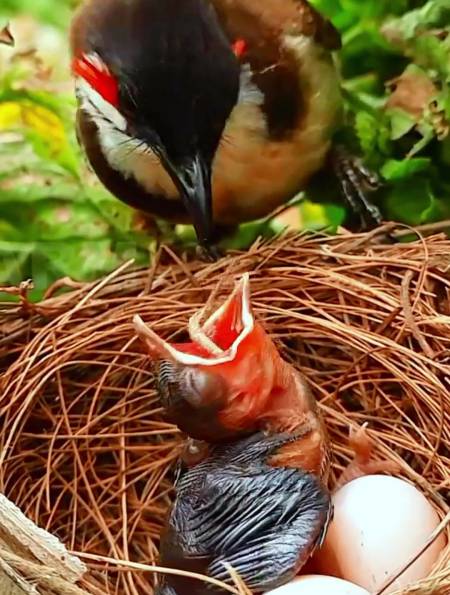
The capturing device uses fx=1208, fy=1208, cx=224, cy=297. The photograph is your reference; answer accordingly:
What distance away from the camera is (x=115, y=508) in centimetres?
134

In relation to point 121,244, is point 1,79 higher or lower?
higher

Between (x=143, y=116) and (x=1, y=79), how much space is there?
2.07ft

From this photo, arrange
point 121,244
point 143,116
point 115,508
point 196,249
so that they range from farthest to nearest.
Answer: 1. point 121,244
2. point 196,249
3. point 115,508
4. point 143,116

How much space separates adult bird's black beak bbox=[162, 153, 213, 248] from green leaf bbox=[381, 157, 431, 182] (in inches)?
13.4

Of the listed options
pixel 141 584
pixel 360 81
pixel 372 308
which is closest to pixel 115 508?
pixel 141 584

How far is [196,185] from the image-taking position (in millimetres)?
1267

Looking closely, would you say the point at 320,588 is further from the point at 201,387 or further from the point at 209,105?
the point at 209,105

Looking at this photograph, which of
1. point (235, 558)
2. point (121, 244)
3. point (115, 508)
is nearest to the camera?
point (235, 558)

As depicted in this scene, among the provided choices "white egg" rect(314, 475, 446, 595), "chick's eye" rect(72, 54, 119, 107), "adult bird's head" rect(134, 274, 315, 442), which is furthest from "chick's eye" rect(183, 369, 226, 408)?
"chick's eye" rect(72, 54, 119, 107)

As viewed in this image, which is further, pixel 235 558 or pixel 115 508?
pixel 115 508

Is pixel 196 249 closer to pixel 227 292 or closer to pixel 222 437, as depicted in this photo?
pixel 227 292

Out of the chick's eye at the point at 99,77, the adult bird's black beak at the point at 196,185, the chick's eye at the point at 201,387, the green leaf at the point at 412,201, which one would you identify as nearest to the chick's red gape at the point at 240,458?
the chick's eye at the point at 201,387

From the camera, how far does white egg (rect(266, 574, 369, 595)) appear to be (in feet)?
3.29

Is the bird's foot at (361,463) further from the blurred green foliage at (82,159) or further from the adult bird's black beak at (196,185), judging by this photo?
the blurred green foliage at (82,159)
